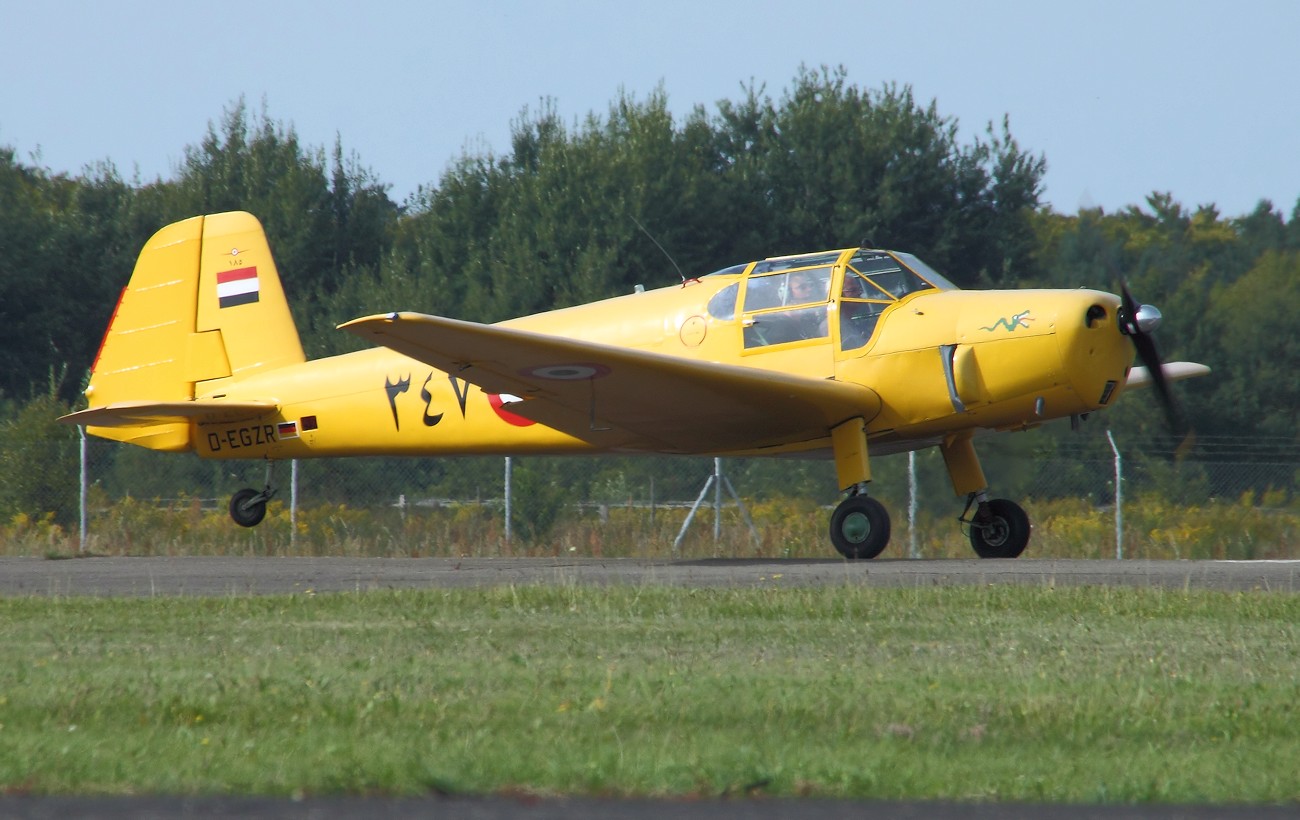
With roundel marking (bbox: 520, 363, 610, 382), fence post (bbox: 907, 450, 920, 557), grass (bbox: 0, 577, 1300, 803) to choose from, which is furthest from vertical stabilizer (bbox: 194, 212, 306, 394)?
grass (bbox: 0, 577, 1300, 803)

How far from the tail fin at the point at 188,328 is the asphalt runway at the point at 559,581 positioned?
2.34m

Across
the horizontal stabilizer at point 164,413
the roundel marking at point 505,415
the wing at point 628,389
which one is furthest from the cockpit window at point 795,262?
the horizontal stabilizer at point 164,413

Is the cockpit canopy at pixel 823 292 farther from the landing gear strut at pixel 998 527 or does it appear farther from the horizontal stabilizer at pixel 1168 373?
the horizontal stabilizer at pixel 1168 373

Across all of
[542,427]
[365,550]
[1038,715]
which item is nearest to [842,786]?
[1038,715]

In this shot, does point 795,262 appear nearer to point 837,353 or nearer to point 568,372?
point 837,353

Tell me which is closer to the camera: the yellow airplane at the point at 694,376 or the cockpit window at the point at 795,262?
the yellow airplane at the point at 694,376

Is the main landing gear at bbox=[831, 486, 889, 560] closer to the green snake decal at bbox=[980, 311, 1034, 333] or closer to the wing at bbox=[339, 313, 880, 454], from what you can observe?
the wing at bbox=[339, 313, 880, 454]

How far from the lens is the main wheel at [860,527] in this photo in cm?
1241

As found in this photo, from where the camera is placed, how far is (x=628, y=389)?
1245 centimetres

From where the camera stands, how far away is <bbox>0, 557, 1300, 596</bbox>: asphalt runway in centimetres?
991

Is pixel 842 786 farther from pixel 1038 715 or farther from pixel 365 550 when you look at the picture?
pixel 365 550

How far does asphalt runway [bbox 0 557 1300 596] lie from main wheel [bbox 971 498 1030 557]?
105cm

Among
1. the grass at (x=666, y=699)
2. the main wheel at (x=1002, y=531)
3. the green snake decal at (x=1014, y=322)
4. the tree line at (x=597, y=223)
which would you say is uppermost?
Answer: the tree line at (x=597, y=223)

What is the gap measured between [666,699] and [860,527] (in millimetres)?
7499
